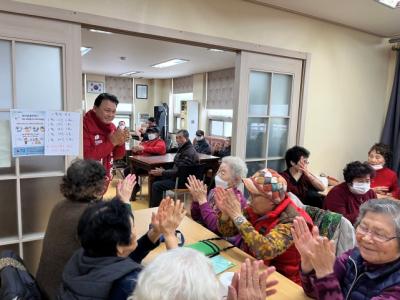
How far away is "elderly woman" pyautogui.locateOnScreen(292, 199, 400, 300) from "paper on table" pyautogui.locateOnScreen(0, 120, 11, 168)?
5.71 ft

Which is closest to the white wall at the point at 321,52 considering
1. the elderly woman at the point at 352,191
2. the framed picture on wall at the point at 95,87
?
the elderly woman at the point at 352,191

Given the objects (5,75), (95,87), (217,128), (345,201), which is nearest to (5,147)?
(5,75)

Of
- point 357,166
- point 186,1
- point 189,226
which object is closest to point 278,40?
point 186,1

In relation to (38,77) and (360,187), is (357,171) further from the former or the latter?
(38,77)

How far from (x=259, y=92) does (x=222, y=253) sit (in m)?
1.74

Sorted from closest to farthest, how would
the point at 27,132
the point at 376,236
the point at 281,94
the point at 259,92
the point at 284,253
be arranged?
the point at 376,236, the point at 284,253, the point at 27,132, the point at 259,92, the point at 281,94

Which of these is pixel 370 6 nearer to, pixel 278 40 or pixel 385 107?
pixel 278 40

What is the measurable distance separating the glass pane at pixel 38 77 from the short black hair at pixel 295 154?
81.2 inches

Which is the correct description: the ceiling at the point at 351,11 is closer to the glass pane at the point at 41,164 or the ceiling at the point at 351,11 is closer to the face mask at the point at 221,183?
the face mask at the point at 221,183

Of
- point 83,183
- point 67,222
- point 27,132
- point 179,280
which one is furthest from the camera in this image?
point 27,132

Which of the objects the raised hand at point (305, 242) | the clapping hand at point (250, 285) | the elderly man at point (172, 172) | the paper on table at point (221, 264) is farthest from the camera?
the elderly man at point (172, 172)

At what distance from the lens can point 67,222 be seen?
131 cm

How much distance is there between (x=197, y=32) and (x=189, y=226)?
1509 millimetres

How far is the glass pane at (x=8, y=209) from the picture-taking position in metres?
1.84
